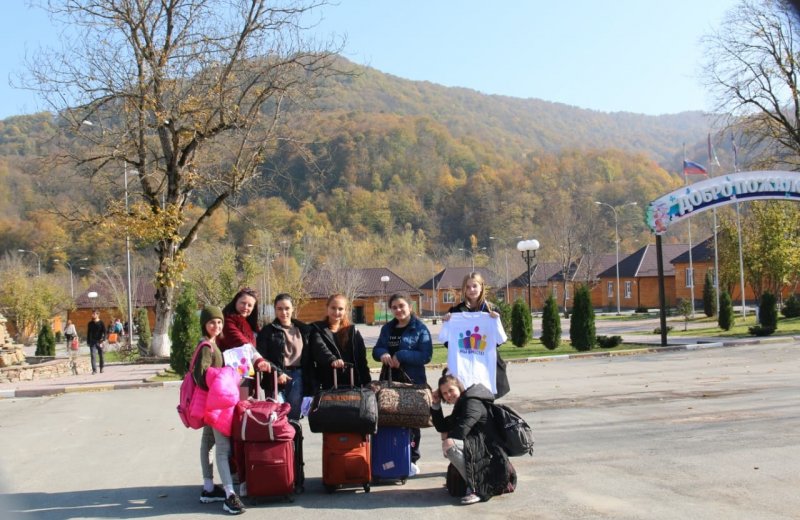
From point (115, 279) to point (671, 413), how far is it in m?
55.8

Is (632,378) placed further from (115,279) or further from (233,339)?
(115,279)

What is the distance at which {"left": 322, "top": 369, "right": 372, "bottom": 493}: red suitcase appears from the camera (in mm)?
6926

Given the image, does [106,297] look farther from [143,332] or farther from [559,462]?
[559,462]

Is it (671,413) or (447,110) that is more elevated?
(447,110)

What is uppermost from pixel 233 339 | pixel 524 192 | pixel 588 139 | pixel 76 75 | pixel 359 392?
pixel 588 139

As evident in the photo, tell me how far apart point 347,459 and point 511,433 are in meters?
1.45

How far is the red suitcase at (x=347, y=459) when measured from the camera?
6.93 metres

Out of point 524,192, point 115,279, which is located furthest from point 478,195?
point 115,279

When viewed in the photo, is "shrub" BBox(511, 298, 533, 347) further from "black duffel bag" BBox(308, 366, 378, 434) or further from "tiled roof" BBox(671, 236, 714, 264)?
"tiled roof" BBox(671, 236, 714, 264)

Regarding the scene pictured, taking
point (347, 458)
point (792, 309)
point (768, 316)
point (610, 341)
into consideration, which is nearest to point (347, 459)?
point (347, 458)

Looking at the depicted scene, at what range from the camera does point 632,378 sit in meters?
16.2

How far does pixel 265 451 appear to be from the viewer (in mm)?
6773

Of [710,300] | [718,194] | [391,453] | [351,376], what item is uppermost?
[718,194]

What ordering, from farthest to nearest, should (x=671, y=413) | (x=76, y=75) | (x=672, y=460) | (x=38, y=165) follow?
(x=38, y=165)
(x=76, y=75)
(x=671, y=413)
(x=672, y=460)
